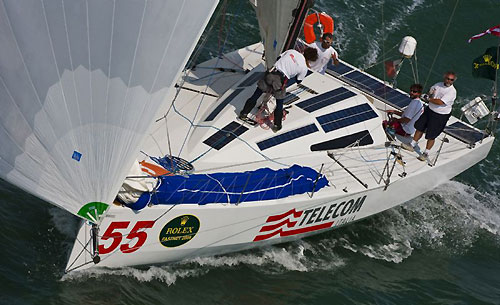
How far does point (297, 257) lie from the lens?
1145 cm

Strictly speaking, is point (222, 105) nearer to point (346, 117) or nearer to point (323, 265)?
point (346, 117)

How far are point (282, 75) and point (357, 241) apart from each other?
114 inches

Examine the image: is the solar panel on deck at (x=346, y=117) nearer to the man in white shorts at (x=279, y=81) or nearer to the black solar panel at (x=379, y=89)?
the man in white shorts at (x=279, y=81)

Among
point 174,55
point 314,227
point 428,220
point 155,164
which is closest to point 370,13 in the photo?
point 428,220

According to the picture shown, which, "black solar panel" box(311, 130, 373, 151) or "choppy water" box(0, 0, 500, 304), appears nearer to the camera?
"choppy water" box(0, 0, 500, 304)

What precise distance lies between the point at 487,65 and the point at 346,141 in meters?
2.77

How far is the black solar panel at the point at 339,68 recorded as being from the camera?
548 inches

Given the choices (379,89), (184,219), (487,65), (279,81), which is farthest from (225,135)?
(487,65)

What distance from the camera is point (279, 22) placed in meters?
11.9

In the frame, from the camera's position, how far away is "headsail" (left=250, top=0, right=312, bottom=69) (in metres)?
11.6

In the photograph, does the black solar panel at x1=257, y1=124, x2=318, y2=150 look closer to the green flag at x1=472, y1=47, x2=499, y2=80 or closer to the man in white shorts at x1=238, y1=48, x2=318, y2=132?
the man in white shorts at x1=238, y1=48, x2=318, y2=132

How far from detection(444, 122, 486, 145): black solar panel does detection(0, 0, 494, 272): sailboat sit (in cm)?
4

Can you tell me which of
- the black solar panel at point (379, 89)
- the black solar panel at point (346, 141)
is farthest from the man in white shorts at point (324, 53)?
the black solar panel at point (346, 141)

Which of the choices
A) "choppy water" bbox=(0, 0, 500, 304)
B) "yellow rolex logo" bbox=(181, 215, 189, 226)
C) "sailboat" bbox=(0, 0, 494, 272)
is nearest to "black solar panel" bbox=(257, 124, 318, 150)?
"sailboat" bbox=(0, 0, 494, 272)
